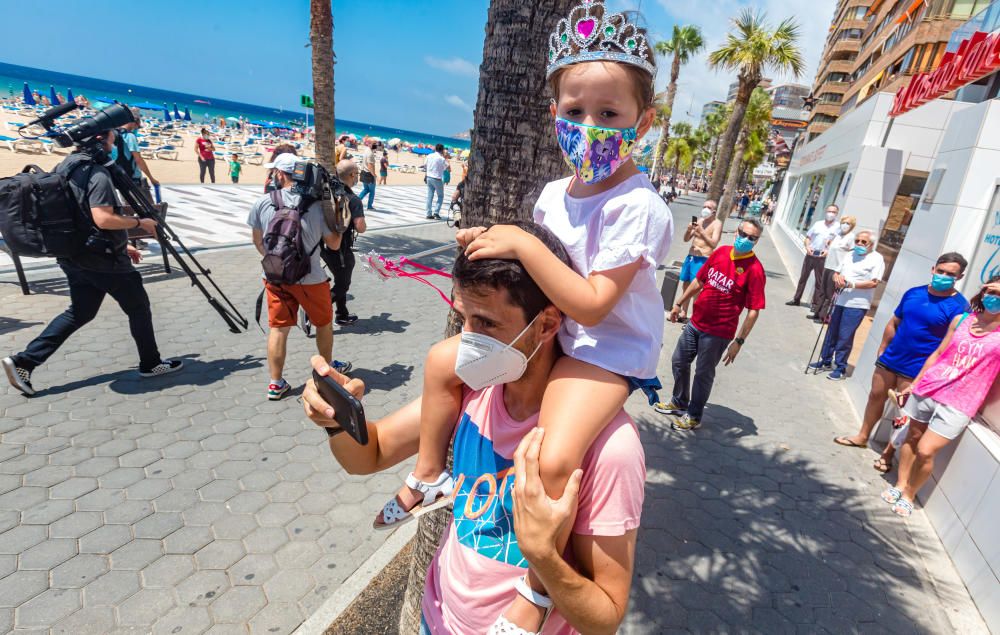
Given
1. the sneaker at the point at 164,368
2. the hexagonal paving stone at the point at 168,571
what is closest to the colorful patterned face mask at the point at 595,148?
the hexagonal paving stone at the point at 168,571

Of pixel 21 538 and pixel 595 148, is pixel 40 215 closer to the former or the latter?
pixel 21 538

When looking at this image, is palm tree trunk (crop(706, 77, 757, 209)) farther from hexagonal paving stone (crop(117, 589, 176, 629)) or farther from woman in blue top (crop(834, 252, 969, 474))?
hexagonal paving stone (crop(117, 589, 176, 629))

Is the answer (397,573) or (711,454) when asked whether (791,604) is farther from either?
(397,573)

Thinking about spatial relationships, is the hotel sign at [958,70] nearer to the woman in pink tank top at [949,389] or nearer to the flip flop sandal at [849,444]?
the woman in pink tank top at [949,389]

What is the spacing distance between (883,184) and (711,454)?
10.9 meters

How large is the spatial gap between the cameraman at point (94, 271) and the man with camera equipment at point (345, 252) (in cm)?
213

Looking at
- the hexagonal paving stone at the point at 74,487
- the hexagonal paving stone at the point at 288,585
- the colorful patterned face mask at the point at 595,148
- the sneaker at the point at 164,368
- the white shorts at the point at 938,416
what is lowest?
the hexagonal paving stone at the point at 288,585

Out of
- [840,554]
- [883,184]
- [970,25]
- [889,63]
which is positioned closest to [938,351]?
[840,554]

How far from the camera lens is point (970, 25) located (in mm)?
8609

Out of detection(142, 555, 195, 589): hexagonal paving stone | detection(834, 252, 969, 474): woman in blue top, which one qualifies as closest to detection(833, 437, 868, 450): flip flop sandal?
detection(834, 252, 969, 474): woman in blue top

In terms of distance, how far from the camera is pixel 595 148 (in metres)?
1.49

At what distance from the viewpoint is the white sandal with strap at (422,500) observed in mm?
1706

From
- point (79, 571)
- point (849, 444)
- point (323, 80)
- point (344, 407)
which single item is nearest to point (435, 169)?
point (323, 80)

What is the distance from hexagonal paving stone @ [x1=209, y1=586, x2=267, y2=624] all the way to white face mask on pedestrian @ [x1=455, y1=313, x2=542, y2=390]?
2.32 m
